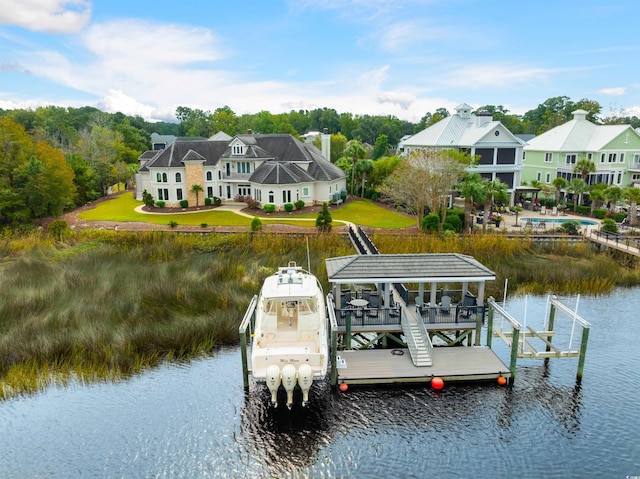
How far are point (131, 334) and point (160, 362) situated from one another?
2.42 meters

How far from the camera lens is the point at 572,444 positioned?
16766mm

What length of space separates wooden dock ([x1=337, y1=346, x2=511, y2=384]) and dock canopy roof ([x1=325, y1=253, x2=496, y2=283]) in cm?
338

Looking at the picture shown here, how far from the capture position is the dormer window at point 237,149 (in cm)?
5709

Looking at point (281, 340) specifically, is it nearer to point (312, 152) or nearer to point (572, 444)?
point (572, 444)

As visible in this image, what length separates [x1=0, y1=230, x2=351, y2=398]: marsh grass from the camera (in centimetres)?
2162

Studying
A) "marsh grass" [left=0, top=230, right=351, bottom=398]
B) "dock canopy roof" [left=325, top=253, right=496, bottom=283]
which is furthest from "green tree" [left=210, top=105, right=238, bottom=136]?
"dock canopy roof" [left=325, top=253, right=496, bottom=283]

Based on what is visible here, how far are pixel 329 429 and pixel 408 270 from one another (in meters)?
8.42

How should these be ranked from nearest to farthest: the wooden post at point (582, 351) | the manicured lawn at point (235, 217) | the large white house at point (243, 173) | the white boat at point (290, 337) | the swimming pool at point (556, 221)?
the white boat at point (290, 337) < the wooden post at point (582, 351) < the swimming pool at point (556, 221) < the manicured lawn at point (235, 217) < the large white house at point (243, 173)

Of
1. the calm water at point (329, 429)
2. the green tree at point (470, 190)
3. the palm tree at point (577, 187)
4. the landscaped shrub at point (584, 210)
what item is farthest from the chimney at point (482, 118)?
the calm water at point (329, 429)

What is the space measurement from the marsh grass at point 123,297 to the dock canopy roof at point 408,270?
272 inches

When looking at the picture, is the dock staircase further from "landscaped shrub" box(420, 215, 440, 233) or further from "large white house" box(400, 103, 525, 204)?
"large white house" box(400, 103, 525, 204)

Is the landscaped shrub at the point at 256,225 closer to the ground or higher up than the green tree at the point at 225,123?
closer to the ground

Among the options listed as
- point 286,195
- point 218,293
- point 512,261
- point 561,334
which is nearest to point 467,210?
point 512,261

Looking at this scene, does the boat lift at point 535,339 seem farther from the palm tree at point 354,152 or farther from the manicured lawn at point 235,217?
the palm tree at point 354,152
